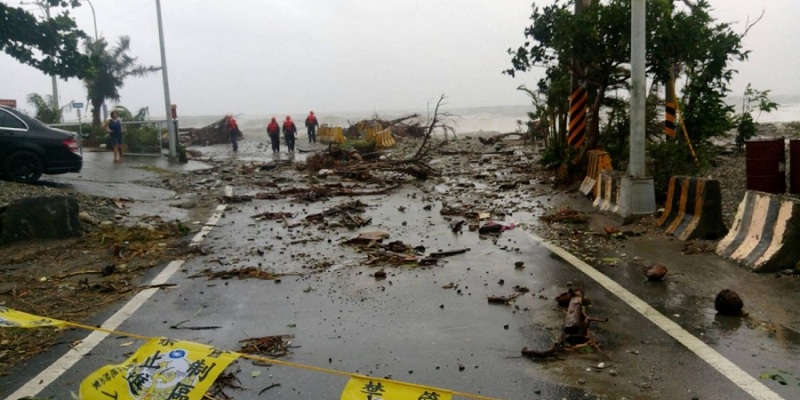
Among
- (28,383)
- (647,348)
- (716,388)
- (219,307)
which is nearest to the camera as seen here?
(716,388)

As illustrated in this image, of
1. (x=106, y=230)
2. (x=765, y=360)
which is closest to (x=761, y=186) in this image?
(x=765, y=360)

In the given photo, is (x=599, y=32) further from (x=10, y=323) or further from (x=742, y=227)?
(x=10, y=323)

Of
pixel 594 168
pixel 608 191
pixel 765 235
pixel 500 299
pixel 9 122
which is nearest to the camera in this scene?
pixel 500 299

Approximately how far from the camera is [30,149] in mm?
15766

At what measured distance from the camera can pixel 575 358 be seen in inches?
→ 193

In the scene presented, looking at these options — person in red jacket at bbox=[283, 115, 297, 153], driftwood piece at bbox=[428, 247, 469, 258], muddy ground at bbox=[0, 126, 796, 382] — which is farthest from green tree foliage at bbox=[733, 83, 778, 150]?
person in red jacket at bbox=[283, 115, 297, 153]

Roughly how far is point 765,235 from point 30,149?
50.6 ft

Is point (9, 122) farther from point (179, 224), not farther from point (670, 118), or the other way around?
point (670, 118)

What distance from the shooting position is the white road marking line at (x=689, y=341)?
14.0 feet

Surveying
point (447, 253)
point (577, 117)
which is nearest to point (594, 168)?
point (577, 117)

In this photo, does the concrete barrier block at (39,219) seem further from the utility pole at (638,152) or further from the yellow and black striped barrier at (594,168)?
the yellow and black striped barrier at (594,168)

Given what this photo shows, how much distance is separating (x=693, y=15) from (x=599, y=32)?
1.68 m

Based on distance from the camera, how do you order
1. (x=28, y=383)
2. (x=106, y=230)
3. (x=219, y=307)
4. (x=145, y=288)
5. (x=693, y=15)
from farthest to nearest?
1. (x=693, y=15)
2. (x=106, y=230)
3. (x=145, y=288)
4. (x=219, y=307)
5. (x=28, y=383)

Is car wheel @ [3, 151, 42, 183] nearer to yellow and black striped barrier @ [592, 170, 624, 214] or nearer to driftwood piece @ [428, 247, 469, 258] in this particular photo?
driftwood piece @ [428, 247, 469, 258]
